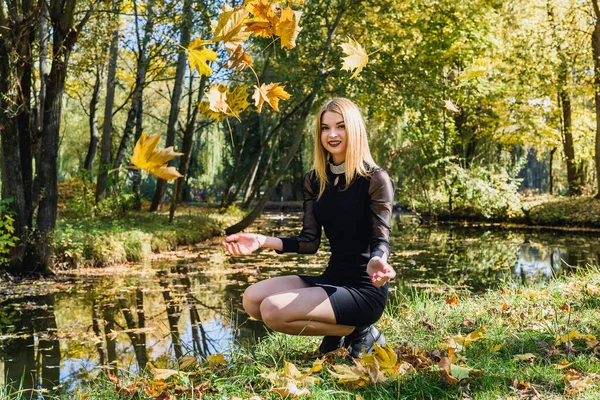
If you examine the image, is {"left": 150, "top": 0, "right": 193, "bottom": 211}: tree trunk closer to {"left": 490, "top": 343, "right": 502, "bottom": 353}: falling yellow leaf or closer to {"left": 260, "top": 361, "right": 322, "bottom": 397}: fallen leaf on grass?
{"left": 490, "top": 343, "right": 502, "bottom": 353}: falling yellow leaf

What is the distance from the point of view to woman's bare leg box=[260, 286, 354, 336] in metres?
2.92

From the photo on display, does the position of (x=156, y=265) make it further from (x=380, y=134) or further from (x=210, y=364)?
(x=380, y=134)

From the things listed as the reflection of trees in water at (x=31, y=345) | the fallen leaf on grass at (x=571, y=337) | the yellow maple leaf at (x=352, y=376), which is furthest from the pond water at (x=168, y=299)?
the fallen leaf on grass at (x=571, y=337)

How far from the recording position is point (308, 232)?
11.2ft

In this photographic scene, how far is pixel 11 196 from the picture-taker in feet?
25.4

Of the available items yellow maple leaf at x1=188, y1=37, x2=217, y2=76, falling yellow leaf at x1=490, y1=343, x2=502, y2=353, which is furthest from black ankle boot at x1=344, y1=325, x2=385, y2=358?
yellow maple leaf at x1=188, y1=37, x2=217, y2=76

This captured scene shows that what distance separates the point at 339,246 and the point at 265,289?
471 millimetres

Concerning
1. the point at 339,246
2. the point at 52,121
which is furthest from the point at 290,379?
the point at 52,121

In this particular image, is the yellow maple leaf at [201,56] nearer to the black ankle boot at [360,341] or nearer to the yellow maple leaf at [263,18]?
the yellow maple leaf at [263,18]

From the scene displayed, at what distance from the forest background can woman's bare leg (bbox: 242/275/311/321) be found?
92cm

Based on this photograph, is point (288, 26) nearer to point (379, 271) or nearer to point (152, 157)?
point (152, 157)

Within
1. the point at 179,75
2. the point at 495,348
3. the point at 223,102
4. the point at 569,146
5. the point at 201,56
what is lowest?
the point at 495,348

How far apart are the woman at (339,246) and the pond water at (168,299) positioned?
789mm

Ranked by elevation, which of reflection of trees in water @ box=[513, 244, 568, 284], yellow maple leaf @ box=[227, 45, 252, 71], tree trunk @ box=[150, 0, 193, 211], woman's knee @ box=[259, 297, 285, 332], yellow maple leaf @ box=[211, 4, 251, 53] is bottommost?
reflection of trees in water @ box=[513, 244, 568, 284]
